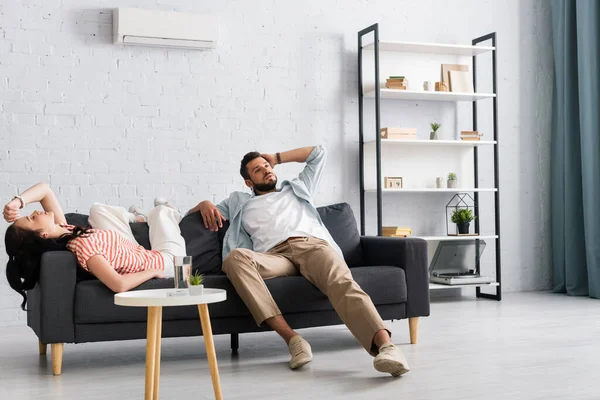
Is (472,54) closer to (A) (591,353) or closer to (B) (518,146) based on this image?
(B) (518,146)

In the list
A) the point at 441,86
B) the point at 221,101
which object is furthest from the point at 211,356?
the point at 441,86

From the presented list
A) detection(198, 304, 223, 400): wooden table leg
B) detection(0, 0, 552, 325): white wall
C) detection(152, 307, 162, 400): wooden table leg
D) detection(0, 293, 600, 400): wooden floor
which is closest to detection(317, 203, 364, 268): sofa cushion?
detection(0, 293, 600, 400): wooden floor

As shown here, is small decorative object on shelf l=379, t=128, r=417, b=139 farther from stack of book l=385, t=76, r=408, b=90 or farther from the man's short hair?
the man's short hair

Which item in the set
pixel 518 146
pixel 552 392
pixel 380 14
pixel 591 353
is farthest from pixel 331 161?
pixel 552 392

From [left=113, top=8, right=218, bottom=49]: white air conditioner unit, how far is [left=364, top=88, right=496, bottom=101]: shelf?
1274 millimetres

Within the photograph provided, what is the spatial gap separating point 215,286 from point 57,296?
2.26 feet

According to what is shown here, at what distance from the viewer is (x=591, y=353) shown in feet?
11.4

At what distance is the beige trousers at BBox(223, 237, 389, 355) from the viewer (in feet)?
10.4

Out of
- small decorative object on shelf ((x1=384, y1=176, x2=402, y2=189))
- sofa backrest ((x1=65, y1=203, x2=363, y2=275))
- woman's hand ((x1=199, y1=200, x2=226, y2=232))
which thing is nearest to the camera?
sofa backrest ((x1=65, y1=203, x2=363, y2=275))

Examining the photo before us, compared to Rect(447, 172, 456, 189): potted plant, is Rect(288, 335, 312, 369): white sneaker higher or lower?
lower

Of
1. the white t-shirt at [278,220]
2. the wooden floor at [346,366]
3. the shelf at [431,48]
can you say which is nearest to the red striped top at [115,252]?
the wooden floor at [346,366]

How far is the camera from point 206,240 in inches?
154

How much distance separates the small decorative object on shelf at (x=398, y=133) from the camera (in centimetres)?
539

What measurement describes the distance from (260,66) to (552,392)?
10.9ft
